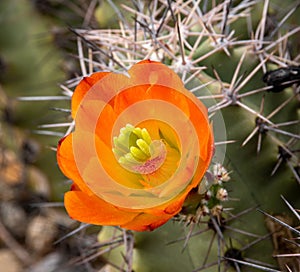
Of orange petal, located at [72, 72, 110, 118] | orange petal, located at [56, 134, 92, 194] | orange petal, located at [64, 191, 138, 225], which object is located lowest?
orange petal, located at [64, 191, 138, 225]

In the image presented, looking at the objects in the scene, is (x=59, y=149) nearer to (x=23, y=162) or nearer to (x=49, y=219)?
(x=23, y=162)

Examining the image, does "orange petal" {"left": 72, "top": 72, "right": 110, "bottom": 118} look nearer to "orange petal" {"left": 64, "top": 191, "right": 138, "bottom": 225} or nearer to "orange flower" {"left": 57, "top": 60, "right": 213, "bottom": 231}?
"orange flower" {"left": 57, "top": 60, "right": 213, "bottom": 231}

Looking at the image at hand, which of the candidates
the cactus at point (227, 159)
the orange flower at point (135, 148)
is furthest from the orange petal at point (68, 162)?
the cactus at point (227, 159)

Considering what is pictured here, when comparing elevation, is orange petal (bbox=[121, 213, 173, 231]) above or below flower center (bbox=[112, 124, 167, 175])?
below

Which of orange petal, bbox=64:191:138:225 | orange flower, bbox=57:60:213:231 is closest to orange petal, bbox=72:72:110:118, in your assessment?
orange flower, bbox=57:60:213:231

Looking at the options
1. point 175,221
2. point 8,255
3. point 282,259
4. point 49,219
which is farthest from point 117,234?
point 8,255

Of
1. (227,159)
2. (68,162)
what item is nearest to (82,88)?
(68,162)

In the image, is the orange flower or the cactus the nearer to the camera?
the orange flower
